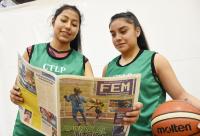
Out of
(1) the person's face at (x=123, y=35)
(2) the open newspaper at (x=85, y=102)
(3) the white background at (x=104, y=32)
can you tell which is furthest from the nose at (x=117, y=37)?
(3) the white background at (x=104, y=32)

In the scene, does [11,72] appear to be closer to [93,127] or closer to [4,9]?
[4,9]

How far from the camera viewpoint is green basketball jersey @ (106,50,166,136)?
1.05 meters

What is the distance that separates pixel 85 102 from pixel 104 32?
1210 mm

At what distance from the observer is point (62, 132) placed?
941 mm

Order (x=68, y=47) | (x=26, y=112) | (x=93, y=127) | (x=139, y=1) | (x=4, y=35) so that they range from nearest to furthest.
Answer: (x=93, y=127) → (x=26, y=112) → (x=68, y=47) → (x=139, y=1) → (x=4, y=35)

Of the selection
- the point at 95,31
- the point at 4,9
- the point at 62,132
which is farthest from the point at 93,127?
the point at 4,9

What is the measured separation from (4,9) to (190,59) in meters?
1.36

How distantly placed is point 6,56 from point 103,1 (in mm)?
765

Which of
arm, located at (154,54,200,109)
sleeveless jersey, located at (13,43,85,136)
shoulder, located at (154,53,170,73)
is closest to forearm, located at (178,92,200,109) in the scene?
arm, located at (154,54,200,109)

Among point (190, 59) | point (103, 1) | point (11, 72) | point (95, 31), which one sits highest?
point (103, 1)

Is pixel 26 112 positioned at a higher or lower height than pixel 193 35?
lower

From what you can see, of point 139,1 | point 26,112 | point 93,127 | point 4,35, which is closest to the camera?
point 93,127

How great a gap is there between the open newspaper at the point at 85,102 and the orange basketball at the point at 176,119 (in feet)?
0.39

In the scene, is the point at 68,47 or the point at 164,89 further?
the point at 68,47
